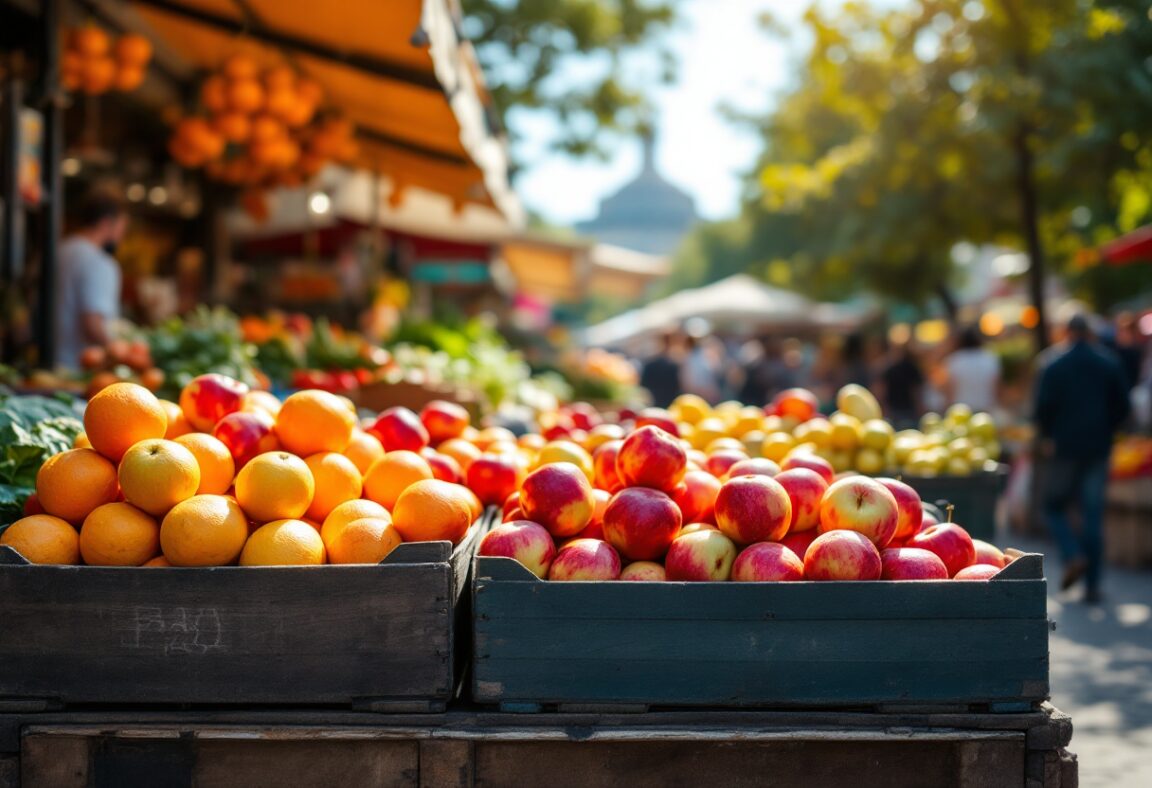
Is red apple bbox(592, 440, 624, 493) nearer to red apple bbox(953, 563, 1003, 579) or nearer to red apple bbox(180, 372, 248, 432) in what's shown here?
red apple bbox(953, 563, 1003, 579)

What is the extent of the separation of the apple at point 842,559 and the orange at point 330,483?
1.31m

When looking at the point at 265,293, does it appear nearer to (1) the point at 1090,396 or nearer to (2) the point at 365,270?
(2) the point at 365,270

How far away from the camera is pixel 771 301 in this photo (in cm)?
2430

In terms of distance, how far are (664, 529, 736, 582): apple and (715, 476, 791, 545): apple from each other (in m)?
0.05

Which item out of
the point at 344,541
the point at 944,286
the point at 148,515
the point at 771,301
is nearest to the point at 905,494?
the point at 344,541

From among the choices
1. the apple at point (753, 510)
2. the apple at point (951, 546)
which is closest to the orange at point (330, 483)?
the apple at point (753, 510)

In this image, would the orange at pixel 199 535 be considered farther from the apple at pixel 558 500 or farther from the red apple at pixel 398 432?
the red apple at pixel 398 432

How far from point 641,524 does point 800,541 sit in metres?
0.50

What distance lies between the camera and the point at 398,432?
3.72 m

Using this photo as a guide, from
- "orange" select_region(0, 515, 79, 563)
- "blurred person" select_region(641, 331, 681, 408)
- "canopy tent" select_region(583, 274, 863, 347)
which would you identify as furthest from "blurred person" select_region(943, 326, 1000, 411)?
"canopy tent" select_region(583, 274, 863, 347)

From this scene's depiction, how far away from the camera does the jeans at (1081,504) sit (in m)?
8.04

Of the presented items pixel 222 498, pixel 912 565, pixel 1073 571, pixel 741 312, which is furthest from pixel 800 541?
pixel 741 312

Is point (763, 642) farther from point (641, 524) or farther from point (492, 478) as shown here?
point (492, 478)

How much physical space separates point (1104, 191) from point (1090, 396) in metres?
5.12
